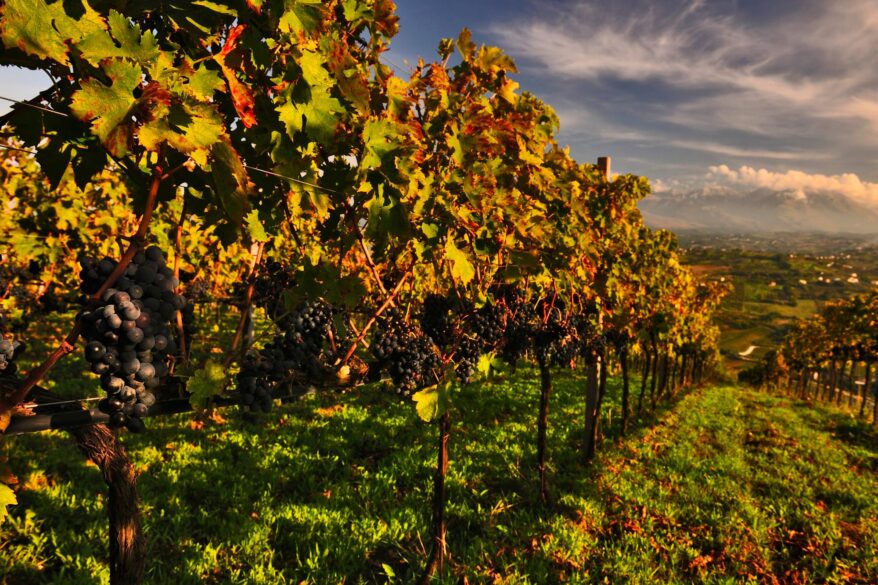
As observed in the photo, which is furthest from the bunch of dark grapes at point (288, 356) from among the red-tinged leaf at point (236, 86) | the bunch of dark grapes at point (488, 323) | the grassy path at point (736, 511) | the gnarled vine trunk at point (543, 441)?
the grassy path at point (736, 511)

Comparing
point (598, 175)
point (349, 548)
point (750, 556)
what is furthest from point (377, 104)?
point (750, 556)

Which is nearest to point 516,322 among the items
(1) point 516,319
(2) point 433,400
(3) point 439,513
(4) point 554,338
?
(1) point 516,319

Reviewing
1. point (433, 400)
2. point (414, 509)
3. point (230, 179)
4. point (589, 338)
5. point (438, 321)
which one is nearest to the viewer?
point (230, 179)

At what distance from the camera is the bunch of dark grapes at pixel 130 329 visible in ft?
5.09

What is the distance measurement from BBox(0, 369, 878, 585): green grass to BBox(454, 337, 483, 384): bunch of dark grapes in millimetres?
2115

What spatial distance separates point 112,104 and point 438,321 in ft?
10.2

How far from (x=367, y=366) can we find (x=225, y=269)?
8.66 metres

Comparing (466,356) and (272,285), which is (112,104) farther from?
(466,356)

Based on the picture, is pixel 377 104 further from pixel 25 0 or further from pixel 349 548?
pixel 349 548

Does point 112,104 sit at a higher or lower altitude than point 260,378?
higher

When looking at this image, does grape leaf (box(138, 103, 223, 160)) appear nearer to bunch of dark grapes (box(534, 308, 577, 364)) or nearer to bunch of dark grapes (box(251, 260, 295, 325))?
bunch of dark grapes (box(251, 260, 295, 325))

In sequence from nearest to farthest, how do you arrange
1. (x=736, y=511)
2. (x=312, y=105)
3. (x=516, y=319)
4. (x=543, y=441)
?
1. (x=312, y=105)
2. (x=516, y=319)
3. (x=543, y=441)
4. (x=736, y=511)

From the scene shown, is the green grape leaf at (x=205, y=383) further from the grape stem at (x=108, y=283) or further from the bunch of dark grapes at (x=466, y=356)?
the bunch of dark grapes at (x=466, y=356)

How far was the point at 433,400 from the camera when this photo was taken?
341cm
